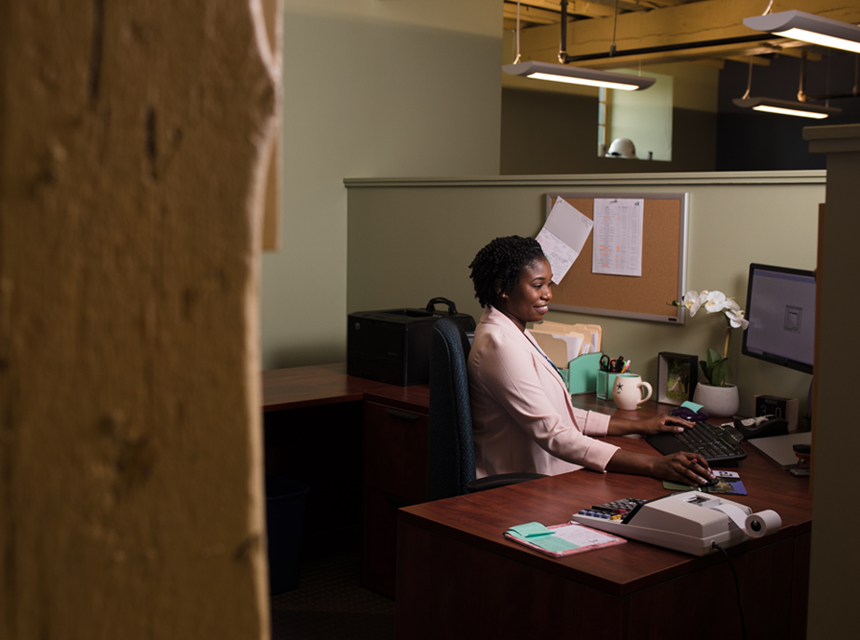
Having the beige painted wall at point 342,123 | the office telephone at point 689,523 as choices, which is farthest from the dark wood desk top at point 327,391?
the office telephone at point 689,523

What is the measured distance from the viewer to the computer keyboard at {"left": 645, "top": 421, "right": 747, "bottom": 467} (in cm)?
223

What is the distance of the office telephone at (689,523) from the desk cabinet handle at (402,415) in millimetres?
1237

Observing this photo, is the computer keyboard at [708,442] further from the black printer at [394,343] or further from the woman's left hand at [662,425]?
the black printer at [394,343]

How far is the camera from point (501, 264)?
97.7 inches

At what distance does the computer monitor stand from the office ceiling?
3717mm

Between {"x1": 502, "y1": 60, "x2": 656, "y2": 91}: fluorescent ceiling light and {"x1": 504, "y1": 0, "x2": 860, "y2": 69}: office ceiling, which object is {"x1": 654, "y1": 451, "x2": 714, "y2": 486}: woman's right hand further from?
{"x1": 504, "y1": 0, "x2": 860, "y2": 69}: office ceiling

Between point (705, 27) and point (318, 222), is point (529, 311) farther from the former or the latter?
point (705, 27)

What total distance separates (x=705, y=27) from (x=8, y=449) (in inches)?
291

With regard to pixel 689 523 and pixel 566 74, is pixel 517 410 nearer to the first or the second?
pixel 689 523

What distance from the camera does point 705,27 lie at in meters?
6.82

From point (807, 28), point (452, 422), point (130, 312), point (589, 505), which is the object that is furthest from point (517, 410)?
point (807, 28)

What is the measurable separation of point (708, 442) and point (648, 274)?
0.91 m

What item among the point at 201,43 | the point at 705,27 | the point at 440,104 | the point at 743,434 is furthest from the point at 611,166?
the point at 201,43

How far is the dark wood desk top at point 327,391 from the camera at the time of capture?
300 centimetres
